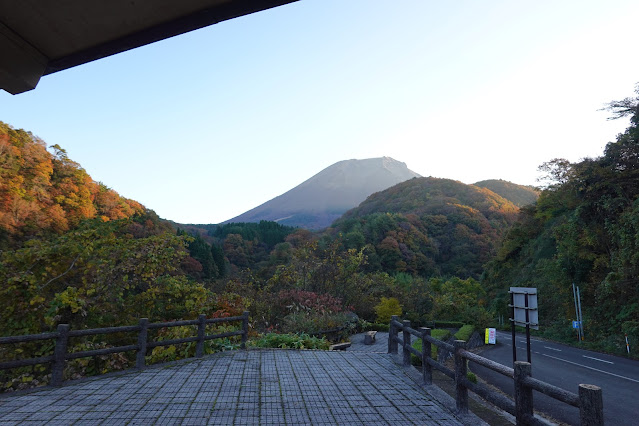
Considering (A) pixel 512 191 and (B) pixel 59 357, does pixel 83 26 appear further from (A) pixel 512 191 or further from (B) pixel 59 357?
(A) pixel 512 191

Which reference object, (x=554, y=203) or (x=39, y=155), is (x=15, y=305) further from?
(x=554, y=203)

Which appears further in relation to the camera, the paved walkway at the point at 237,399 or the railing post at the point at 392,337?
the railing post at the point at 392,337

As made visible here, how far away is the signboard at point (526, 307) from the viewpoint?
8.01 meters

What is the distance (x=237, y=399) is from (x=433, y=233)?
6661 cm

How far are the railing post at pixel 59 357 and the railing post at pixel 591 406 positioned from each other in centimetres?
711

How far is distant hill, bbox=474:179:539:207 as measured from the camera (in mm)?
109438

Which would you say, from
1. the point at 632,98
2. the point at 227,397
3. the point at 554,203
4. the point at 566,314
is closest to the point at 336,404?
the point at 227,397

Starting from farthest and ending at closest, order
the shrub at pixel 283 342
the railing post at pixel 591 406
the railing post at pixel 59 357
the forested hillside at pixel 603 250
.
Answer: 1. the forested hillside at pixel 603 250
2. the shrub at pixel 283 342
3. the railing post at pixel 59 357
4. the railing post at pixel 591 406

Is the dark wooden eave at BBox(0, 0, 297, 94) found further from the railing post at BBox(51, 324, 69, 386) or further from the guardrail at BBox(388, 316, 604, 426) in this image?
the railing post at BBox(51, 324, 69, 386)

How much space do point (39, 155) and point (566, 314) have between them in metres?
38.5

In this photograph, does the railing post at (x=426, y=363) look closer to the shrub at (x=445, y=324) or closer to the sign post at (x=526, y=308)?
the sign post at (x=526, y=308)

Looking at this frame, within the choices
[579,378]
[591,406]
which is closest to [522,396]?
[591,406]

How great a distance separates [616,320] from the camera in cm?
2166

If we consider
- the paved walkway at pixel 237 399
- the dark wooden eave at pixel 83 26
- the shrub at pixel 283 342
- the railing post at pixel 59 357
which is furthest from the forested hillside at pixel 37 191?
the dark wooden eave at pixel 83 26
